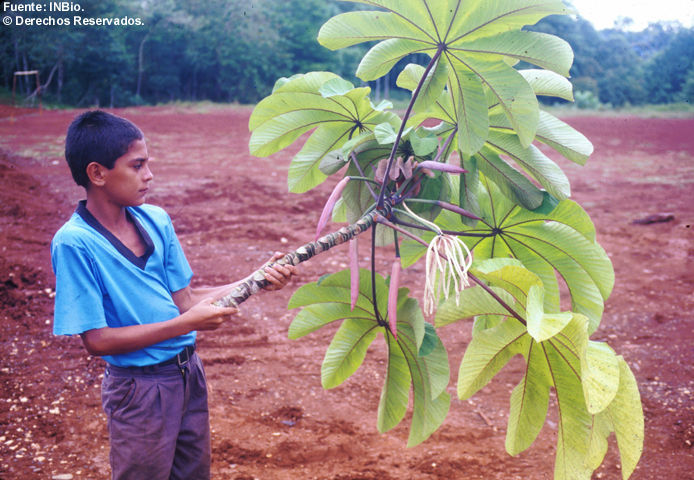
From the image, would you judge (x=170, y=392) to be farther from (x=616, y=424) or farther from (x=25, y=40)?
(x=25, y=40)

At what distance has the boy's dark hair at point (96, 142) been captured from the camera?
1.53 metres

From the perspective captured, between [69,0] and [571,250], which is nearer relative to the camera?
[571,250]

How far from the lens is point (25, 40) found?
19953 mm

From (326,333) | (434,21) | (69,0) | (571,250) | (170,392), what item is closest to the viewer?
(434,21)

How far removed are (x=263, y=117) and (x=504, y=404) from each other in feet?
7.23

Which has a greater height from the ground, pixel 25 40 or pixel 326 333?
pixel 25 40

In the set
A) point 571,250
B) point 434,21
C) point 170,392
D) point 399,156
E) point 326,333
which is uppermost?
point 434,21

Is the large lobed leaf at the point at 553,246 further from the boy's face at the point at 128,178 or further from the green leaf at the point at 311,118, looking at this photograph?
the boy's face at the point at 128,178

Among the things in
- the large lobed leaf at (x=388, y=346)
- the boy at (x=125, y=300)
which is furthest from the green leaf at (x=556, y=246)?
the boy at (x=125, y=300)

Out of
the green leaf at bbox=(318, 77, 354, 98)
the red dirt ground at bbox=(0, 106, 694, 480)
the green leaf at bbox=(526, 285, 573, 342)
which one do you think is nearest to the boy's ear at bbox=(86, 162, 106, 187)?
the green leaf at bbox=(318, 77, 354, 98)

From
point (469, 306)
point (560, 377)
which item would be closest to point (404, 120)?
point (469, 306)

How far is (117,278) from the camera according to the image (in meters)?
1.55

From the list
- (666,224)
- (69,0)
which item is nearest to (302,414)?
(666,224)

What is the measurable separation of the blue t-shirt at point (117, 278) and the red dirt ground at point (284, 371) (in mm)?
1100
